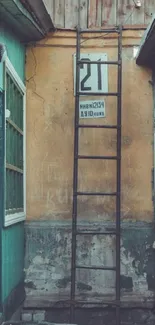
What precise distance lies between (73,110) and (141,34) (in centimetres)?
128

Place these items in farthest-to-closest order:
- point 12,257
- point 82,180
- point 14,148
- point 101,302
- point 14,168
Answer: point 82,180
point 101,302
point 14,148
point 14,168
point 12,257

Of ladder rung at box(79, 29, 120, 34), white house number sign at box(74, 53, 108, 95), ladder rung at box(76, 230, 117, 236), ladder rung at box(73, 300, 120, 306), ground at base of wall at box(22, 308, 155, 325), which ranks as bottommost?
ground at base of wall at box(22, 308, 155, 325)

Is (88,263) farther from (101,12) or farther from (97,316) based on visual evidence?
(101,12)

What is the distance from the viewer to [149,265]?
6.96 metres

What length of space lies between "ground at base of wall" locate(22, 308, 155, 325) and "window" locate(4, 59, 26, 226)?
47.7 inches

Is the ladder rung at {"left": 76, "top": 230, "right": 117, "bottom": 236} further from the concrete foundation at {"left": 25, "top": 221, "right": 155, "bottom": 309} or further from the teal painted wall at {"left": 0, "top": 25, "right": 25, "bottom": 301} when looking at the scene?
the teal painted wall at {"left": 0, "top": 25, "right": 25, "bottom": 301}

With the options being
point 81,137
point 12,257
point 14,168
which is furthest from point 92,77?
point 12,257

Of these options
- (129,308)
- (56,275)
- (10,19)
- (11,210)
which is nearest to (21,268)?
(56,275)

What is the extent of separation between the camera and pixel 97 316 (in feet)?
22.6

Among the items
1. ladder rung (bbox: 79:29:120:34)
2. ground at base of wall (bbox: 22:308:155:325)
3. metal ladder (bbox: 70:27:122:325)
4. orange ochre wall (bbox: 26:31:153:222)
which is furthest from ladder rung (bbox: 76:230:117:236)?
ladder rung (bbox: 79:29:120:34)

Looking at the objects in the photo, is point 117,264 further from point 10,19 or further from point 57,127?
point 10,19

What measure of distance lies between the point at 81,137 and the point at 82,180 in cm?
54

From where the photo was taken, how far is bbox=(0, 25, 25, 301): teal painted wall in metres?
5.62

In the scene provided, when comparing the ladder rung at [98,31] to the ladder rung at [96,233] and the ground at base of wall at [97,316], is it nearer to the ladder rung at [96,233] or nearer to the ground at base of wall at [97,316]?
the ladder rung at [96,233]
